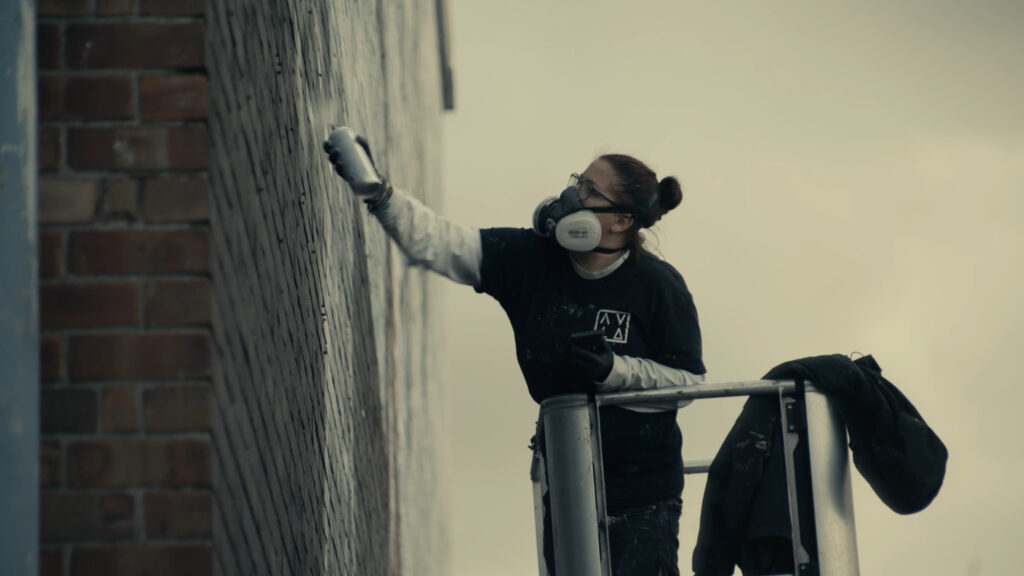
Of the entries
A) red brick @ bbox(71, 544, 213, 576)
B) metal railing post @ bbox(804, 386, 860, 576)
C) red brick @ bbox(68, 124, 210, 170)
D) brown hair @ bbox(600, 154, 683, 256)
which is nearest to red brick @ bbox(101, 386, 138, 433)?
red brick @ bbox(71, 544, 213, 576)

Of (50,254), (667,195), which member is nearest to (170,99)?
(50,254)

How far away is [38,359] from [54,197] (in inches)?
13.3

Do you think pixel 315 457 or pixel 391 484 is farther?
pixel 391 484

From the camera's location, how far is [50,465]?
2.68 metres

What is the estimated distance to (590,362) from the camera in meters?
4.24

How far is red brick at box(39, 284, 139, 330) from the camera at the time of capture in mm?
2736

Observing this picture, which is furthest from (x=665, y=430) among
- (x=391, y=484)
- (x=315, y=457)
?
(x=391, y=484)

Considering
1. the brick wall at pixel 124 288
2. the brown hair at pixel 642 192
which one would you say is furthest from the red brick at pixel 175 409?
the brown hair at pixel 642 192

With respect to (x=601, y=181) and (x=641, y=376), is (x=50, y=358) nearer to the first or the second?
(x=641, y=376)

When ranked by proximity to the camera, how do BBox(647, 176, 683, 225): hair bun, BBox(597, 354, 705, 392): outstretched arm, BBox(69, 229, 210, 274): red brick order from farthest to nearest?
BBox(647, 176, 683, 225): hair bun < BBox(597, 354, 705, 392): outstretched arm < BBox(69, 229, 210, 274): red brick

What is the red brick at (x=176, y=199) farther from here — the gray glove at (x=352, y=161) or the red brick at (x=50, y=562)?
the gray glove at (x=352, y=161)

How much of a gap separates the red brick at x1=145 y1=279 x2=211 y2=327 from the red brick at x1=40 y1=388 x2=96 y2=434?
0.19m

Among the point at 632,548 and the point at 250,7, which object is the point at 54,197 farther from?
the point at 632,548

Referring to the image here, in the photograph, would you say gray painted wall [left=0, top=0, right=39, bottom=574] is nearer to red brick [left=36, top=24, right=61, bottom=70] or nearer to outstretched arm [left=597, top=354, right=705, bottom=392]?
red brick [left=36, top=24, right=61, bottom=70]
